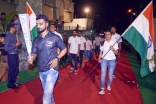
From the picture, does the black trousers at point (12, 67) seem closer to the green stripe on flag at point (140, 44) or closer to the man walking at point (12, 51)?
the man walking at point (12, 51)

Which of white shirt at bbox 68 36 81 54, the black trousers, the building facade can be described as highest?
the building facade

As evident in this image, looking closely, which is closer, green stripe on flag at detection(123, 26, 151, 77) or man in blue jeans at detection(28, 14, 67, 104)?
man in blue jeans at detection(28, 14, 67, 104)

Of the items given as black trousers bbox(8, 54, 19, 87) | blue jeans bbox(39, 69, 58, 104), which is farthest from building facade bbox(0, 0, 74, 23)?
blue jeans bbox(39, 69, 58, 104)

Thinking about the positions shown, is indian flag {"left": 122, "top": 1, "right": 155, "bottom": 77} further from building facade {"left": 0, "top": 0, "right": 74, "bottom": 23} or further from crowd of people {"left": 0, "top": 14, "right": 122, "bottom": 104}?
building facade {"left": 0, "top": 0, "right": 74, "bottom": 23}

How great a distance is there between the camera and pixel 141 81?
768cm

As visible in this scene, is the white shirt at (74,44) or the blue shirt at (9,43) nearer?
the blue shirt at (9,43)

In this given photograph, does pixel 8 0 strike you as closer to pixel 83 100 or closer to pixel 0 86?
pixel 0 86

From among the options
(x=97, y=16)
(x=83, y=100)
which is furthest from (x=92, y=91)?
(x=97, y=16)

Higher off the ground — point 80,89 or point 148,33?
point 148,33

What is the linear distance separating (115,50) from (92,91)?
170cm

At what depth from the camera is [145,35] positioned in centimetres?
501

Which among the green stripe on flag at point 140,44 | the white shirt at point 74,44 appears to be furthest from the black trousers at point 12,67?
the green stripe on flag at point 140,44

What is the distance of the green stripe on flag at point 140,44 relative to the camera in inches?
197

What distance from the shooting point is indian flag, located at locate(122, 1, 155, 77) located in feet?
16.2
